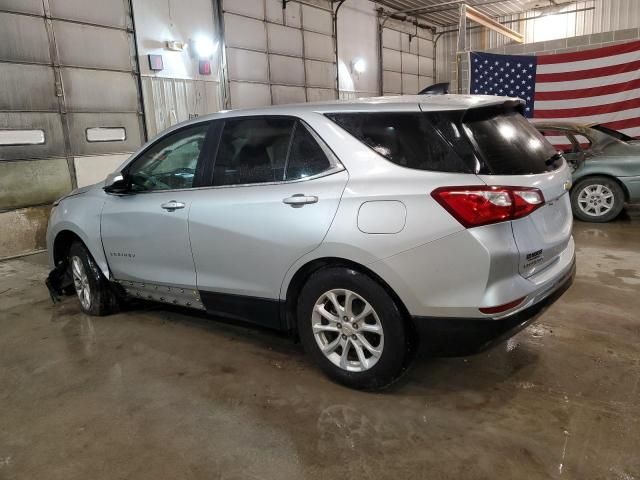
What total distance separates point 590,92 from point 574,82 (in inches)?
12.8

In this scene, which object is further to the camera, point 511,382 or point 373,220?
point 511,382

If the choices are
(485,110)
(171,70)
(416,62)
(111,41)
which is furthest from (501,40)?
(485,110)

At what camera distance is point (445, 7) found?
14.1 meters

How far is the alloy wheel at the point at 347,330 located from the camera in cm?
260

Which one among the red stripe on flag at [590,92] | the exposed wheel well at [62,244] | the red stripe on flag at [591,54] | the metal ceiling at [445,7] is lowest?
the exposed wheel well at [62,244]

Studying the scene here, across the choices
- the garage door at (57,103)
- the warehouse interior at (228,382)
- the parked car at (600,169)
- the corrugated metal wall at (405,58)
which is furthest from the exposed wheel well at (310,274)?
the corrugated metal wall at (405,58)

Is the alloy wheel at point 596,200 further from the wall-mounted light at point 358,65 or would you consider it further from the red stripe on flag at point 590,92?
the wall-mounted light at point 358,65

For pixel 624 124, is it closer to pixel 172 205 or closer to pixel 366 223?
pixel 366 223

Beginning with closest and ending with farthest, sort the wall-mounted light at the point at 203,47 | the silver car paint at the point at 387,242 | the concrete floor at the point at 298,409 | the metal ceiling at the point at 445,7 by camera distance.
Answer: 1. the concrete floor at the point at 298,409
2. the silver car paint at the point at 387,242
3. the wall-mounted light at the point at 203,47
4. the metal ceiling at the point at 445,7

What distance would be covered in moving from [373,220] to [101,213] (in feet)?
7.57

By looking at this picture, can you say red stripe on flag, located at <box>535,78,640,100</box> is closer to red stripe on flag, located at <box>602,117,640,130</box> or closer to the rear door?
red stripe on flag, located at <box>602,117,640,130</box>

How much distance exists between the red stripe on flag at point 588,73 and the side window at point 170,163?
7864 millimetres

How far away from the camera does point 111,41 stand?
8.05 meters

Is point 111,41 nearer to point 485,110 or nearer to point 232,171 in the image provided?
point 232,171
